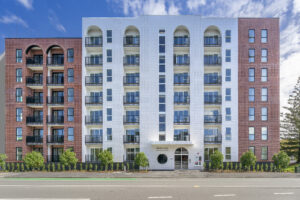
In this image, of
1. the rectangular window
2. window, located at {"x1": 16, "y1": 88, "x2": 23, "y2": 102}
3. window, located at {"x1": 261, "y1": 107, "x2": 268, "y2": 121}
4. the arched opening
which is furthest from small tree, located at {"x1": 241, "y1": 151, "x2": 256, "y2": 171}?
window, located at {"x1": 16, "y1": 88, "x2": 23, "y2": 102}

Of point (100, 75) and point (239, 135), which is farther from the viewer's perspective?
point (100, 75)

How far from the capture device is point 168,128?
22.5 meters

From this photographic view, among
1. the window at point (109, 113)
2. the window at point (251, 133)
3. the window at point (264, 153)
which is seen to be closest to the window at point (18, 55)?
the window at point (109, 113)

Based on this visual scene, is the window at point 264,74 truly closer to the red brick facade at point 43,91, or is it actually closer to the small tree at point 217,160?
the small tree at point 217,160

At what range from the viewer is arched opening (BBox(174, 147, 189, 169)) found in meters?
22.2

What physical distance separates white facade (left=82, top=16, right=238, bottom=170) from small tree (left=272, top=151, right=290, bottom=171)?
473 cm

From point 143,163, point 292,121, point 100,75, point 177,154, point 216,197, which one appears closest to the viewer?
point 216,197

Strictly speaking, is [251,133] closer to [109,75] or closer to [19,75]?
[109,75]

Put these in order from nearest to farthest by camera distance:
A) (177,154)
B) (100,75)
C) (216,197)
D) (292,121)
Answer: (216,197) < (177,154) < (100,75) < (292,121)

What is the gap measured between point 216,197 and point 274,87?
20040 mm

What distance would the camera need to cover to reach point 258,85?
74.8ft

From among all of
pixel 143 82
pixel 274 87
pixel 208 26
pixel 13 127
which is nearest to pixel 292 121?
pixel 274 87

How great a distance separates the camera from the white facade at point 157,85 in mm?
22328

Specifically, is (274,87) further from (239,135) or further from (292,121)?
(292,121)
